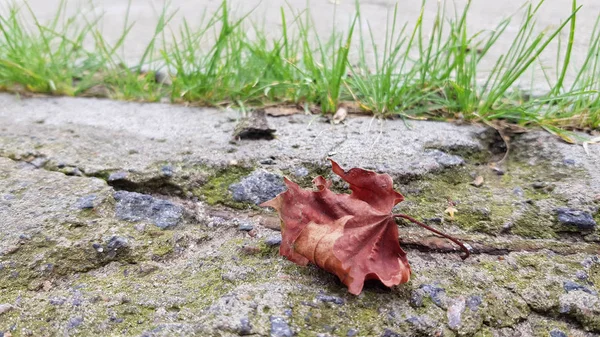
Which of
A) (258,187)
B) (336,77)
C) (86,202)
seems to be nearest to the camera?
(86,202)

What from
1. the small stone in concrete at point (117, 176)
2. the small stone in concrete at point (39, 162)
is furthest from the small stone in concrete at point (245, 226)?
the small stone in concrete at point (39, 162)

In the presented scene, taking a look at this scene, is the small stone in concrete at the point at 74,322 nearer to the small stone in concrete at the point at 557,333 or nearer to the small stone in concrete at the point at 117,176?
the small stone in concrete at the point at 117,176

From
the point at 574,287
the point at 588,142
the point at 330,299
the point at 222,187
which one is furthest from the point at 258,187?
the point at 588,142

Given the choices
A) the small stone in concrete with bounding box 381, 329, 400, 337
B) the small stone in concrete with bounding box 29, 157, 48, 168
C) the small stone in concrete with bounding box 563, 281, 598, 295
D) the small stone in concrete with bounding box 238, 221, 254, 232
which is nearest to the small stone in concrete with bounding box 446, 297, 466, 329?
the small stone in concrete with bounding box 381, 329, 400, 337

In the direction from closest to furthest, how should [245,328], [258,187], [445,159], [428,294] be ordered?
[245,328], [428,294], [258,187], [445,159]

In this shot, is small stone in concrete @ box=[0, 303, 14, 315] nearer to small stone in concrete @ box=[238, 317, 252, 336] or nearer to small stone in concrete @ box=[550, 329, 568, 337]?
small stone in concrete @ box=[238, 317, 252, 336]

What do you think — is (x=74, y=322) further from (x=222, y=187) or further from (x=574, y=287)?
(x=574, y=287)

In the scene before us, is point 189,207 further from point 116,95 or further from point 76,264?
point 116,95
